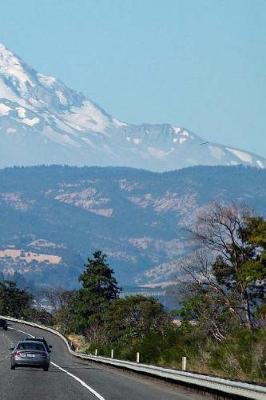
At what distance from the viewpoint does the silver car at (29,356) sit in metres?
45.6

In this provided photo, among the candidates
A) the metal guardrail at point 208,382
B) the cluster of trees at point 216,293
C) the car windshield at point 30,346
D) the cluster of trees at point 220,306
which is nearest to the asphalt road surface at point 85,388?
the metal guardrail at point 208,382

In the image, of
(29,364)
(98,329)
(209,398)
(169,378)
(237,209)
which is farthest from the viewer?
(98,329)

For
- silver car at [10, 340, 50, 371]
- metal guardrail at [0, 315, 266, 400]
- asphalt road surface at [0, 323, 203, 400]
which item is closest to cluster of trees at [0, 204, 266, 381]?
metal guardrail at [0, 315, 266, 400]

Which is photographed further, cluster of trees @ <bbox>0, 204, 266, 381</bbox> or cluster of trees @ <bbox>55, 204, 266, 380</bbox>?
cluster of trees @ <bbox>55, 204, 266, 380</bbox>

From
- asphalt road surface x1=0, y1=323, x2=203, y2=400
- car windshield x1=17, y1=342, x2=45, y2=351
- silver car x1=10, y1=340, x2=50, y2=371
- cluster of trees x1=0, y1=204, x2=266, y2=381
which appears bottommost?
asphalt road surface x1=0, y1=323, x2=203, y2=400

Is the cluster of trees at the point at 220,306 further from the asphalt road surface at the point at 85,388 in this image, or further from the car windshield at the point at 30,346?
the car windshield at the point at 30,346

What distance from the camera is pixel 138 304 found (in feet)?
389

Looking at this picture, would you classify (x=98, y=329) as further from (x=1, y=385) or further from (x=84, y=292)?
(x=1, y=385)

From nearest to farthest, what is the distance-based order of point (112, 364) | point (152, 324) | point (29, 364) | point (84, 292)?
point (29, 364), point (112, 364), point (152, 324), point (84, 292)

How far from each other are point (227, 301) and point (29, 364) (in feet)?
73.5

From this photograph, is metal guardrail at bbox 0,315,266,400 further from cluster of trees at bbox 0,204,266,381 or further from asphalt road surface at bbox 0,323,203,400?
cluster of trees at bbox 0,204,266,381

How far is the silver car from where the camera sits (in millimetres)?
45616

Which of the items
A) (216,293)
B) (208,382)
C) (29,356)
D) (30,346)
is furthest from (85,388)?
(216,293)

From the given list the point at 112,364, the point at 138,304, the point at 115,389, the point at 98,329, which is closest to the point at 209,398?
the point at 115,389
